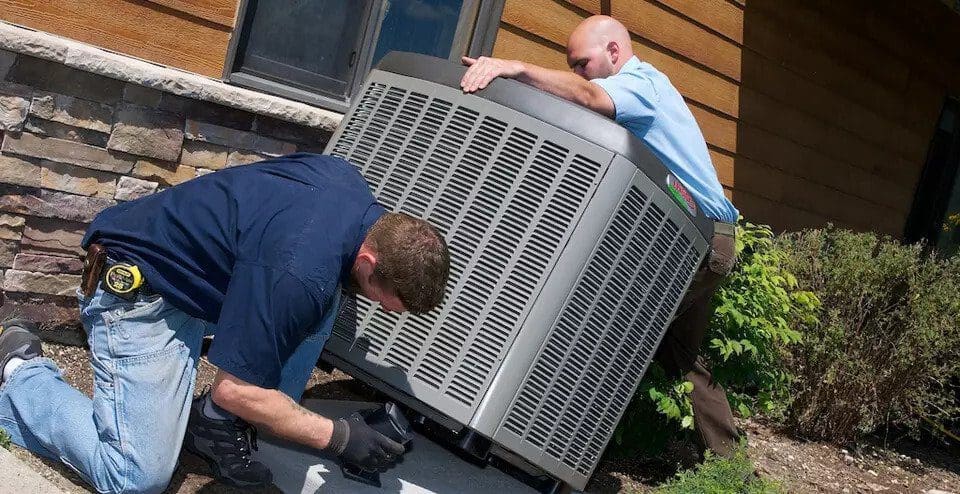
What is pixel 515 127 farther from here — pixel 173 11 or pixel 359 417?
pixel 173 11

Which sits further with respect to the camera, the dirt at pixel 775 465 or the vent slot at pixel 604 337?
the dirt at pixel 775 465

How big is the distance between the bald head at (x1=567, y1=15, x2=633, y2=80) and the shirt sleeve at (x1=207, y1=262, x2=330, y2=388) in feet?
5.04

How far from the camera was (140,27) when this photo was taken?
3.36m

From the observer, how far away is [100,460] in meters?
2.47

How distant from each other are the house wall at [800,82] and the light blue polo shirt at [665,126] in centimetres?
138

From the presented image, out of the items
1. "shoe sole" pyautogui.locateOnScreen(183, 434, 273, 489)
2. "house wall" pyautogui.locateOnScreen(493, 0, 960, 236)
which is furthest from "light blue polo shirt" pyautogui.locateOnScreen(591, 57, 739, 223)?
"shoe sole" pyautogui.locateOnScreen(183, 434, 273, 489)

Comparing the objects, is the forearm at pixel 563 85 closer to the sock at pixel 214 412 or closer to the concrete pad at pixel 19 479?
the sock at pixel 214 412

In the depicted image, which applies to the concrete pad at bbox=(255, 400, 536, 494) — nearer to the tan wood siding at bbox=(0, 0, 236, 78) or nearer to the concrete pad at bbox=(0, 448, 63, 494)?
the concrete pad at bbox=(0, 448, 63, 494)

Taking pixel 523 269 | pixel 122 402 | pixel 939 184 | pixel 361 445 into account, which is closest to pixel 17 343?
pixel 122 402

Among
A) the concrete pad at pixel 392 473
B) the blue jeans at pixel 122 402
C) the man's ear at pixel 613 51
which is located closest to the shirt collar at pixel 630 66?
the man's ear at pixel 613 51

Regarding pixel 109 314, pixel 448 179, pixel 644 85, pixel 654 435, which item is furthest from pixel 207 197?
pixel 654 435

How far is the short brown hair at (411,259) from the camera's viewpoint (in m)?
2.30

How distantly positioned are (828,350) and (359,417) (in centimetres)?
313

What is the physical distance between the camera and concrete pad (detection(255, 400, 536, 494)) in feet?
9.20
